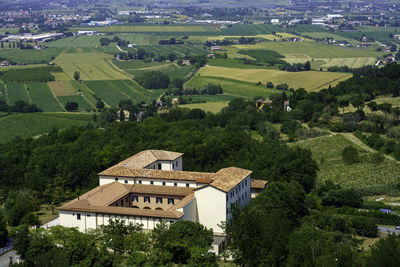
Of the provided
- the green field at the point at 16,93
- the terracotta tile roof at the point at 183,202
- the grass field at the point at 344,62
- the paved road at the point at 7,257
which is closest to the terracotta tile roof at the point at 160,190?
the terracotta tile roof at the point at 183,202

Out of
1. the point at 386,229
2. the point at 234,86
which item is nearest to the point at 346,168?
the point at 386,229

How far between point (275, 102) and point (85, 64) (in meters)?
67.1

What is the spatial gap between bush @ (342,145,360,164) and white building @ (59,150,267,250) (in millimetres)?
15237

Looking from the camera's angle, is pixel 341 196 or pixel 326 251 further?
pixel 341 196

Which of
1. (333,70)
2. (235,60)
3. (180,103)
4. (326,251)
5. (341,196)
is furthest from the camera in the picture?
(235,60)

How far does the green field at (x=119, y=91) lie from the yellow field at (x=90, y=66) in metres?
4.88

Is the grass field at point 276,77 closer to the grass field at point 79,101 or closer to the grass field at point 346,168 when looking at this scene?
the grass field at point 79,101

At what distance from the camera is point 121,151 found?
5434 cm

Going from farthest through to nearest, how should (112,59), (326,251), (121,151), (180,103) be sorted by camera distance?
1. (112,59)
2. (180,103)
3. (121,151)
4. (326,251)

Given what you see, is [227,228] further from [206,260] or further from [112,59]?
[112,59]

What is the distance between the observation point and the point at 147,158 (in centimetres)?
4906

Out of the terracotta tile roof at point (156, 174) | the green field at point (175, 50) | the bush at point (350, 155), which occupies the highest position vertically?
the terracotta tile roof at point (156, 174)

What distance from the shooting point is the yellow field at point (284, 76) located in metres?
101

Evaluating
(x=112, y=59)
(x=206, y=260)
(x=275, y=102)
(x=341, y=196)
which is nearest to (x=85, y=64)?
(x=112, y=59)
